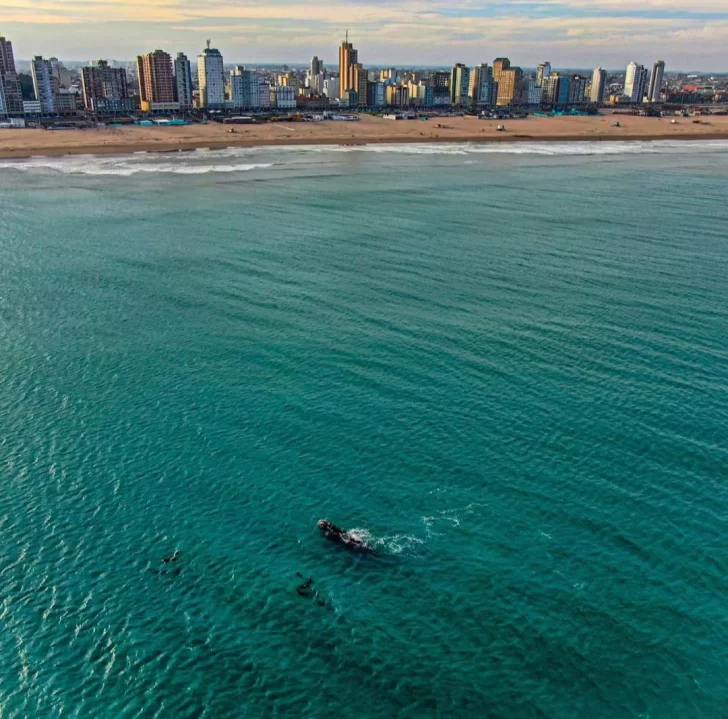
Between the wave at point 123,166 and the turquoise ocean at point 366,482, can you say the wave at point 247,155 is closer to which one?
the wave at point 123,166

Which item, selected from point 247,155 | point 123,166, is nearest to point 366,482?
point 123,166

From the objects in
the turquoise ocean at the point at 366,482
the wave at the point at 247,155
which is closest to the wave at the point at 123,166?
the wave at the point at 247,155

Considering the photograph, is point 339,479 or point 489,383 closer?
point 339,479

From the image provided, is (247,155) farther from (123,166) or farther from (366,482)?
(366,482)

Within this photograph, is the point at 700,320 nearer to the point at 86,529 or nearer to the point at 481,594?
the point at 481,594

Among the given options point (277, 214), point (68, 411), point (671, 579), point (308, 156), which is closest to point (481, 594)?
point (671, 579)

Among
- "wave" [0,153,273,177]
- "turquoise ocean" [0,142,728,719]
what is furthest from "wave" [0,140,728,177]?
"turquoise ocean" [0,142,728,719]

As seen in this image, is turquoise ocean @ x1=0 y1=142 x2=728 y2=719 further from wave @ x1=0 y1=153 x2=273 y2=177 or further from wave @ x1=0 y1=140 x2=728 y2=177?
wave @ x1=0 y1=140 x2=728 y2=177

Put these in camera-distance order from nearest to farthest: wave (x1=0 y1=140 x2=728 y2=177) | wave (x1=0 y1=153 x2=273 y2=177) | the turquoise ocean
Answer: the turquoise ocean, wave (x1=0 y1=153 x2=273 y2=177), wave (x1=0 y1=140 x2=728 y2=177)
